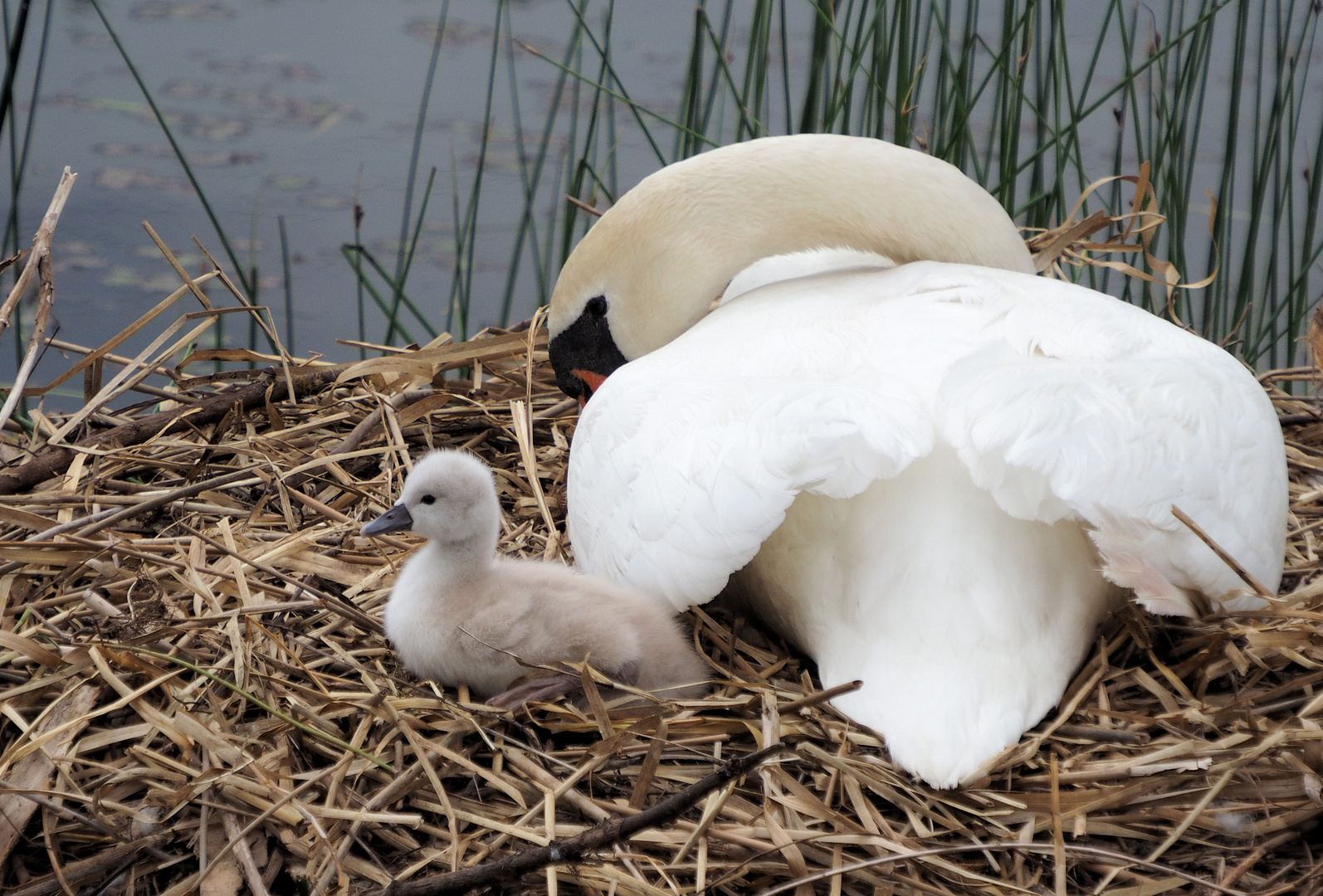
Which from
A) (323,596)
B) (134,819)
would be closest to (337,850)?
(134,819)

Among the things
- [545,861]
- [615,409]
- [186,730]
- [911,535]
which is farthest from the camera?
[615,409]

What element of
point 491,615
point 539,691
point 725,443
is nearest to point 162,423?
point 491,615

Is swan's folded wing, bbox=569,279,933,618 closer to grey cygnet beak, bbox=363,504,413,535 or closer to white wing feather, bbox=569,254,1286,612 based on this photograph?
white wing feather, bbox=569,254,1286,612

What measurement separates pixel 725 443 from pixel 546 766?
1.62 ft

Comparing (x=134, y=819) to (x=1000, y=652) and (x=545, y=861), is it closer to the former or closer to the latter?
(x=545, y=861)

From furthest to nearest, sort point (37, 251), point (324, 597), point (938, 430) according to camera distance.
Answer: point (37, 251) < point (324, 597) < point (938, 430)

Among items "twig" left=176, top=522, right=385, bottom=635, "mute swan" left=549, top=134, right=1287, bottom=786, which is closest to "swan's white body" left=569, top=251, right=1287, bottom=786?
"mute swan" left=549, top=134, right=1287, bottom=786

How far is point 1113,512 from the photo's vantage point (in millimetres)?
1364

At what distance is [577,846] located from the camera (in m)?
1.18

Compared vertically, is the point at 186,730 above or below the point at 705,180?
below

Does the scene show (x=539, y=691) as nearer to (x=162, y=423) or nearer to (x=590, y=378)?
(x=590, y=378)

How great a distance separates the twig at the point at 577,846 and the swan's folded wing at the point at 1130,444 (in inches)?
17.8

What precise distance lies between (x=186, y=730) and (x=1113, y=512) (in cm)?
122

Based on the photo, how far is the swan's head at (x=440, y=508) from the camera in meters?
1.84
